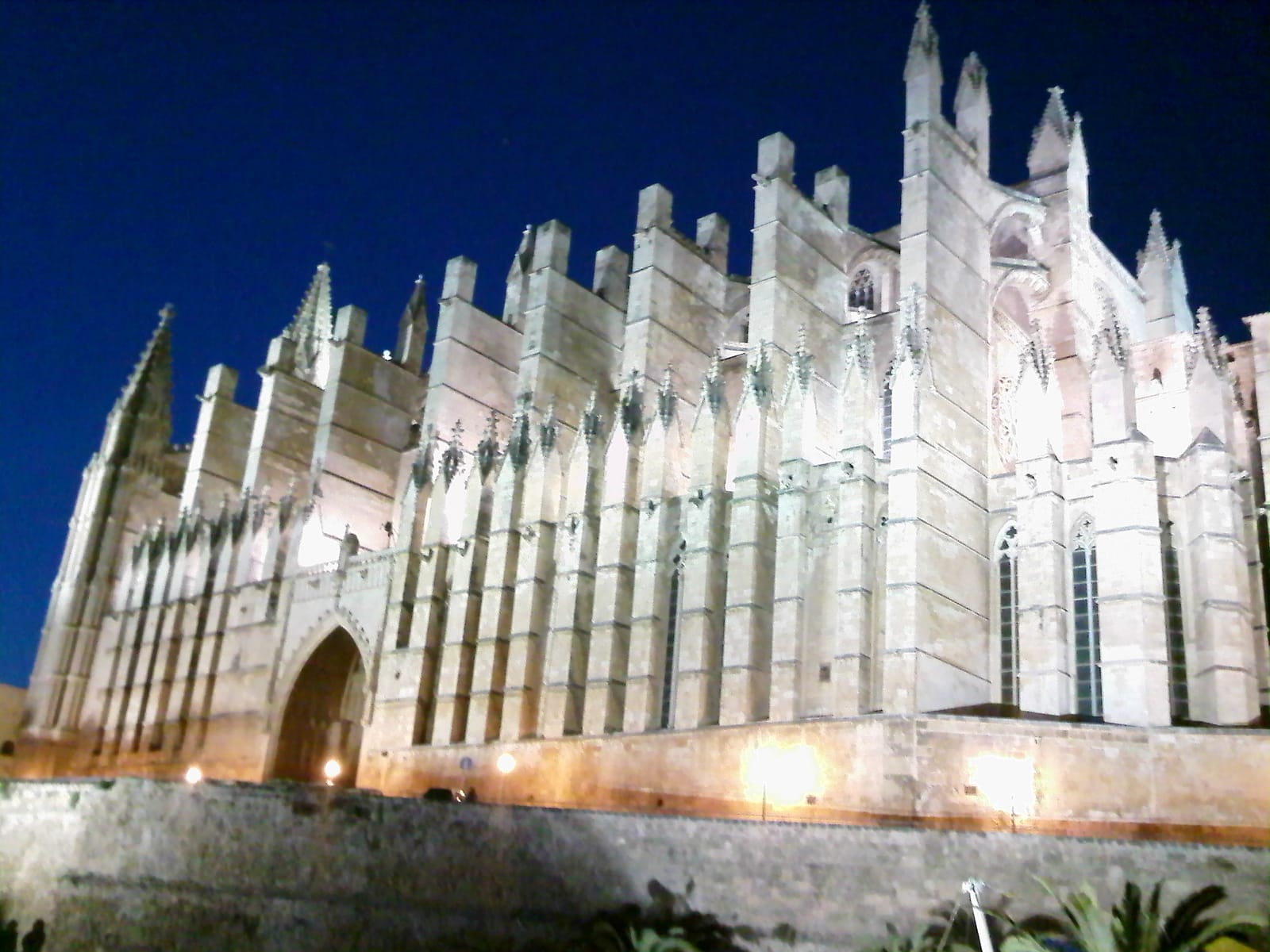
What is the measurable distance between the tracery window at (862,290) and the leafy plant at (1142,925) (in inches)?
811

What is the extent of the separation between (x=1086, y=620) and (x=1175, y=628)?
4.63ft

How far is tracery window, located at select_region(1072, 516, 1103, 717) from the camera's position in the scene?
907 inches

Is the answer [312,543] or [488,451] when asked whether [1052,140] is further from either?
[312,543]

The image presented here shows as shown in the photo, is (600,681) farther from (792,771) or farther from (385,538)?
(385,538)

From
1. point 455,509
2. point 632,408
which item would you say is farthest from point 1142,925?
point 455,509

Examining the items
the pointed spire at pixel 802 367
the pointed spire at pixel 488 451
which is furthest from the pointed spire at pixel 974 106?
the pointed spire at pixel 488 451

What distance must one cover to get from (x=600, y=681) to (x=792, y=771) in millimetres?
5096

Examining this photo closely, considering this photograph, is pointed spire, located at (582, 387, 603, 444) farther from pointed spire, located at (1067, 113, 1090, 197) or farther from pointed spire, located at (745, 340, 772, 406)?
pointed spire, located at (1067, 113, 1090, 197)

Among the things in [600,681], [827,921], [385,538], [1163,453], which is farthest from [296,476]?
[827,921]

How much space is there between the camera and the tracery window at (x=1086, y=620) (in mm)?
23047

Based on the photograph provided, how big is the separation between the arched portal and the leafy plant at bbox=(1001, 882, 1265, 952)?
72.5ft

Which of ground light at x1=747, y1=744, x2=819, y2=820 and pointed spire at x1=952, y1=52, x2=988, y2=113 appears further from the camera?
pointed spire at x1=952, y1=52, x2=988, y2=113

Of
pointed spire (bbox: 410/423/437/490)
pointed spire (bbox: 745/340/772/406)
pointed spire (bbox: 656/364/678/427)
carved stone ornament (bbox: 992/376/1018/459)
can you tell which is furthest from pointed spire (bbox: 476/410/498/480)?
carved stone ornament (bbox: 992/376/1018/459)

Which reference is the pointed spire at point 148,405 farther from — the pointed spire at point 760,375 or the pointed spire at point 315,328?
the pointed spire at point 760,375
